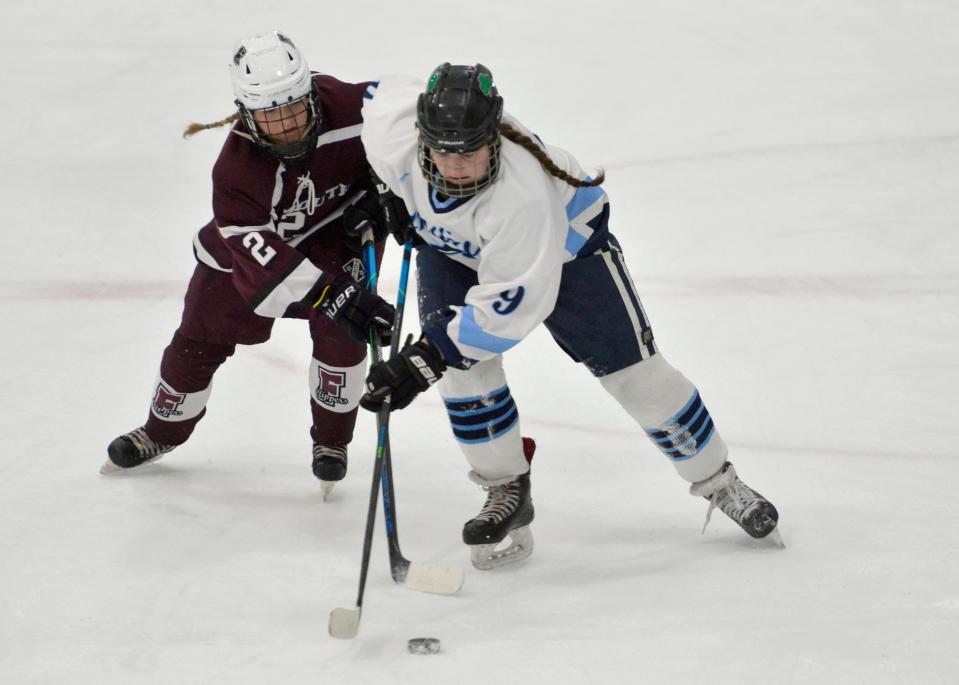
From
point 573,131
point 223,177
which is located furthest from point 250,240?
point 573,131

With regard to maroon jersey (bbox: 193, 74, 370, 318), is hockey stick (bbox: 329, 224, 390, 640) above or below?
below

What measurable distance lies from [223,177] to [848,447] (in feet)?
5.75

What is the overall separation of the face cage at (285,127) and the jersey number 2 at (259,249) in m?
0.19

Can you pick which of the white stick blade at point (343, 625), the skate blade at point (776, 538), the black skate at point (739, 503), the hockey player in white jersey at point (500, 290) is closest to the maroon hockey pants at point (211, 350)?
the hockey player in white jersey at point (500, 290)

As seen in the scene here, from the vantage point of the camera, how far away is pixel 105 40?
5.50 meters

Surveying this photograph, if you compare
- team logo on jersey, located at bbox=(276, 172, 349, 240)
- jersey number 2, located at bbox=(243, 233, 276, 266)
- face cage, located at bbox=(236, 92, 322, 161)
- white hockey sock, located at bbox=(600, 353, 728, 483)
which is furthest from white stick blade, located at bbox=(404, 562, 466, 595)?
face cage, located at bbox=(236, 92, 322, 161)

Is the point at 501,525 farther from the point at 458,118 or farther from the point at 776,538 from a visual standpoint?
the point at 458,118

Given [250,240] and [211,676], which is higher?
[250,240]

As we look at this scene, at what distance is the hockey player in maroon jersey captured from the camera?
2527 mm

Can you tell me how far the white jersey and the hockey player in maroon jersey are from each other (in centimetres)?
27

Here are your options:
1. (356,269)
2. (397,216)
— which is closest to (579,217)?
(397,216)

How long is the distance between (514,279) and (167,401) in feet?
3.97

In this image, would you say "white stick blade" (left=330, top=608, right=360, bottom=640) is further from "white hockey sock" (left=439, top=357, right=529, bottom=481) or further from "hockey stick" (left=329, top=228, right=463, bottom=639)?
"white hockey sock" (left=439, top=357, right=529, bottom=481)

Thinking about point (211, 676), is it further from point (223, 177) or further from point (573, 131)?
point (573, 131)
